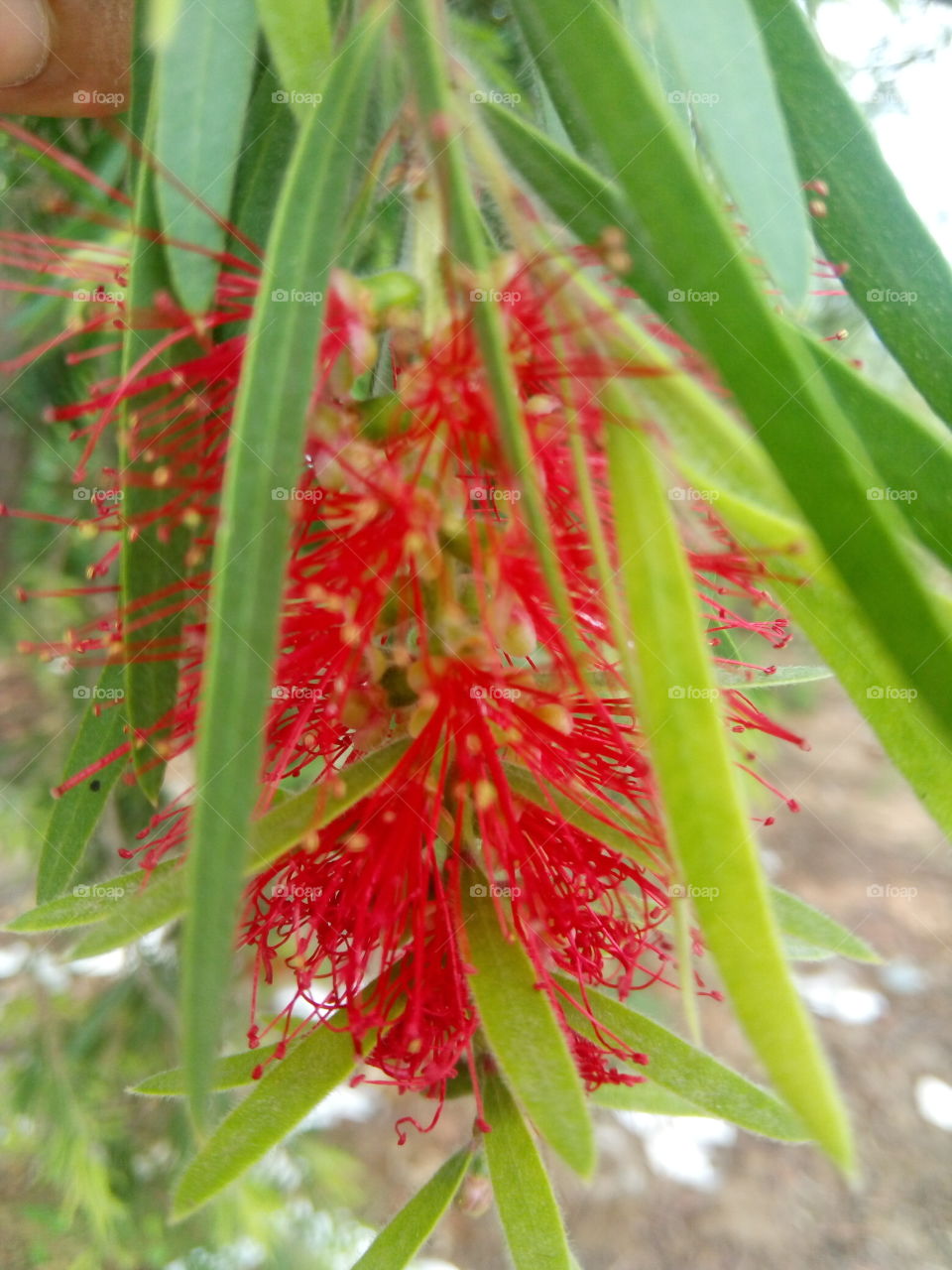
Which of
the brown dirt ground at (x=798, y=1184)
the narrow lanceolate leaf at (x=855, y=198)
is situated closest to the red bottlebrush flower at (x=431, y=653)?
the narrow lanceolate leaf at (x=855, y=198)

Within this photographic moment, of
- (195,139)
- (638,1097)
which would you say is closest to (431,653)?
(195,139)

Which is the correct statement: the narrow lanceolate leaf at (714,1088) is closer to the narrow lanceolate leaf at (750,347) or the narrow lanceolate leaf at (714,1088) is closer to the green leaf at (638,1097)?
the green leaf at (638,1097)

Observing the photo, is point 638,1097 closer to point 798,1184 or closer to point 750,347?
point 750,347

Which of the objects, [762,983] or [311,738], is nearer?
[762,983]

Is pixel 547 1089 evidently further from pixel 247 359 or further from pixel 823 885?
pixel 823 885

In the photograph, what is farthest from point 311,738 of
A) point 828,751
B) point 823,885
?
point 828,751

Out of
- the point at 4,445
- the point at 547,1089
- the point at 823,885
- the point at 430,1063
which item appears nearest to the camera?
the point at 547,1089
